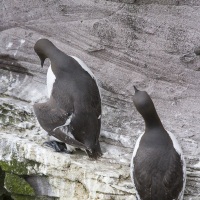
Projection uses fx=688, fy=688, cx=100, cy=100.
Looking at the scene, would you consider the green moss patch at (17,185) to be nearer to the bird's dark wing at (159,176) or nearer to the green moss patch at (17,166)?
the green moss patch at (17,166)

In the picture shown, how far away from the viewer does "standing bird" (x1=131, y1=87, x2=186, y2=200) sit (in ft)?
20.3

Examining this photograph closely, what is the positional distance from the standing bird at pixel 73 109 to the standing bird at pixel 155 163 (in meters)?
0.64

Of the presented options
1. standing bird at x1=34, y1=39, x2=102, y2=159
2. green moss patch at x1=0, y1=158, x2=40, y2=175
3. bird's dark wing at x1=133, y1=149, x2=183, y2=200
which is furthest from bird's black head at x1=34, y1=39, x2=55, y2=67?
bird's dark wing at x1=133, y1=149, x2=183, y2=200

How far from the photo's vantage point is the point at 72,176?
7000 mm

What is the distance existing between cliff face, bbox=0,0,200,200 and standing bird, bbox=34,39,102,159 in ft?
0.76

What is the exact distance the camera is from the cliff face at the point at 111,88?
7012mm

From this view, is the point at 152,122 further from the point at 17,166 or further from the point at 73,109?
the point at 17,166

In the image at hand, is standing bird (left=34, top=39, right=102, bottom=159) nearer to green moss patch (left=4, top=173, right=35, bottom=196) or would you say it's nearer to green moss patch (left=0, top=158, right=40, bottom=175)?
green moss patch (left=0, top=158, right=40, bottom=175)

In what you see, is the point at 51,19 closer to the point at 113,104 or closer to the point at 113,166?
the point at 113,104

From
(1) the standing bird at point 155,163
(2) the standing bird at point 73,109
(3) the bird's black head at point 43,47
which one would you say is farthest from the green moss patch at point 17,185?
(1) the standing bird at point 155,163

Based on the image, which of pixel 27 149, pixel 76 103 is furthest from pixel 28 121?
pixel 76 103

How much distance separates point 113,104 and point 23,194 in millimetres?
1397

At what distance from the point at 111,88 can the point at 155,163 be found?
167 centimetres

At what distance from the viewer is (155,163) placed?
20.5ft
